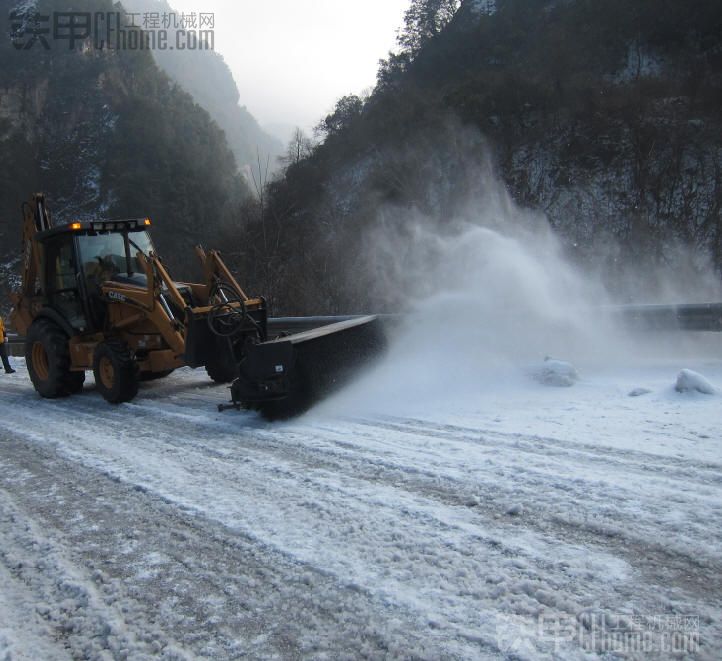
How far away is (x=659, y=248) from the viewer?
49.6ft

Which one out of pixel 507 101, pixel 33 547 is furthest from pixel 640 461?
pixel 507 101

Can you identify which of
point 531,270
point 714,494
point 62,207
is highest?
point 62,207

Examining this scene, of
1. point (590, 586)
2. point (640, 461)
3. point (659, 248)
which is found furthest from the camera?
point (659, 248)

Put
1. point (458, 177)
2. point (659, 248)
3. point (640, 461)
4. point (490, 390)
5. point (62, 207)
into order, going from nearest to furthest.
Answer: point (640, 461) → point (490, 390) → point (659, 248) → point (458, 177) → point (62, 207)

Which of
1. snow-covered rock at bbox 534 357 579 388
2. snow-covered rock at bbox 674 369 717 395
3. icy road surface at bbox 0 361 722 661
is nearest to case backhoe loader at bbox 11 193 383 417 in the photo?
icy road surface at bbox 0 361 722 661

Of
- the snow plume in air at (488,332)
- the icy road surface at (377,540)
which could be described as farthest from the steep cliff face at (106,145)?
the icy road surface at (377,540)

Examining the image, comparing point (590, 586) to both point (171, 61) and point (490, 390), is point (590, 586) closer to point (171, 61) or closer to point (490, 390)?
point (490, 390)

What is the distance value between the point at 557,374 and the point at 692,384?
1.29m

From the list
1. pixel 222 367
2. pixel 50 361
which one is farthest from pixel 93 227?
pixel 222 367

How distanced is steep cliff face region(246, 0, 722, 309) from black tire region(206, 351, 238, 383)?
6.15m

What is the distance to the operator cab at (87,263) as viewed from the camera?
751 centimetres

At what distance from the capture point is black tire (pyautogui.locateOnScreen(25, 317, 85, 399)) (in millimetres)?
7582

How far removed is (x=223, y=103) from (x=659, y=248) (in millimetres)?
116823

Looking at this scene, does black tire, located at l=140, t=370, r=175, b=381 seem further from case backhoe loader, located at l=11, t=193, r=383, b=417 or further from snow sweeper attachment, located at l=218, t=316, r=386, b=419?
snow sweeper attachment, located at l=218, t=316, r=386, b=419
